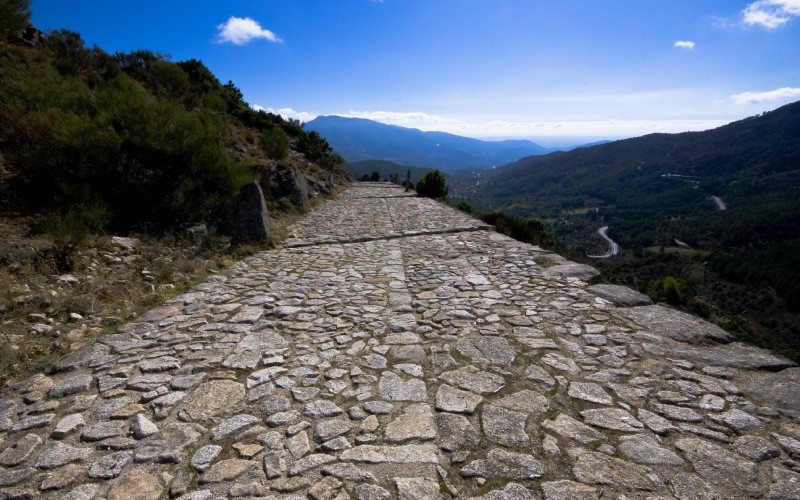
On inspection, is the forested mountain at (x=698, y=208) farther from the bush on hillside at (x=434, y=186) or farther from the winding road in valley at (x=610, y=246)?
the bush on hillside at (x=434, y=186)

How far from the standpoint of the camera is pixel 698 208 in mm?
87750

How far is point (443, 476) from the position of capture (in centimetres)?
197

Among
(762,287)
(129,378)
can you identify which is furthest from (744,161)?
(129,378)

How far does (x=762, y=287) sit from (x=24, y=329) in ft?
197

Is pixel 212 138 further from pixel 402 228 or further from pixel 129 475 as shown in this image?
pixel 129 475

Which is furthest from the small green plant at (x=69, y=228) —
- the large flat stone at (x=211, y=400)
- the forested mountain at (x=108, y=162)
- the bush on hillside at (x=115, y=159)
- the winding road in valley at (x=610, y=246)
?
the winding road in valley at (x=610, y=246)

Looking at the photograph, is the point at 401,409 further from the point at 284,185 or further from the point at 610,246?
the point at 610,246

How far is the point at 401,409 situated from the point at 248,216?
5.93 metres

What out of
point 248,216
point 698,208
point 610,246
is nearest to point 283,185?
point 248,216

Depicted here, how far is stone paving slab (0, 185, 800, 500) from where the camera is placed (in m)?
1.92

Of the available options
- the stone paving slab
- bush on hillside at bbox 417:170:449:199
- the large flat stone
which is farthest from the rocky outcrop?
the large flat stone

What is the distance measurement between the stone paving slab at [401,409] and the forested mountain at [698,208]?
9.22 metres

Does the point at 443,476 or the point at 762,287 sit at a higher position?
the point at 443,476

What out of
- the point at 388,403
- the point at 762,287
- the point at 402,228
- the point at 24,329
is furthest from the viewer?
the point at 762,287
